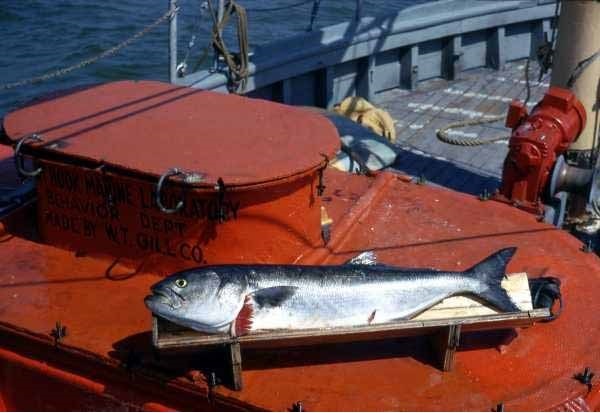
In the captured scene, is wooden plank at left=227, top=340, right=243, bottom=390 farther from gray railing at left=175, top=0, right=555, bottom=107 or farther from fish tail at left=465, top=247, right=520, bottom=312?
gray railing at left=175, top=0, right=555, bottom=107

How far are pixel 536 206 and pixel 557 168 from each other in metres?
0.36

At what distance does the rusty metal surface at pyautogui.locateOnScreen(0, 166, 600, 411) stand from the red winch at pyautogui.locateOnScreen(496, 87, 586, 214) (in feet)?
2.42

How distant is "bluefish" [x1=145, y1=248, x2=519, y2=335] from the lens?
11.1 ft

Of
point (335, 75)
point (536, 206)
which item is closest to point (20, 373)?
point (536, 206)

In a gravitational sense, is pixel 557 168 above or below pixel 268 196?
below

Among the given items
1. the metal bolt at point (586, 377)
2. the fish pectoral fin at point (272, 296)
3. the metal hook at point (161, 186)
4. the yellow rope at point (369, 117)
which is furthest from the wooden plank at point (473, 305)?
the yellow rope at point (369, 117)

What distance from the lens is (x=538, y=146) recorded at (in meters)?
5.64

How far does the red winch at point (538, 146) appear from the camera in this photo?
18.6 feet

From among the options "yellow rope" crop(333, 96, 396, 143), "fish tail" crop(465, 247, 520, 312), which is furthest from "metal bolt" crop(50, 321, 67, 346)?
"yellow rope" crop(333, 96, 396, 143)

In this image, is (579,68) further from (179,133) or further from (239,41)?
(179,133)

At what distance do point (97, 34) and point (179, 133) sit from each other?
10990 mm

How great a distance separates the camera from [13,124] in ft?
14.6

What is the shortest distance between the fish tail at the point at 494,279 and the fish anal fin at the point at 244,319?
1131mm

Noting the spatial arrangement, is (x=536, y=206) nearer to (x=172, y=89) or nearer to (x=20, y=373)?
(x=172, y=89)
